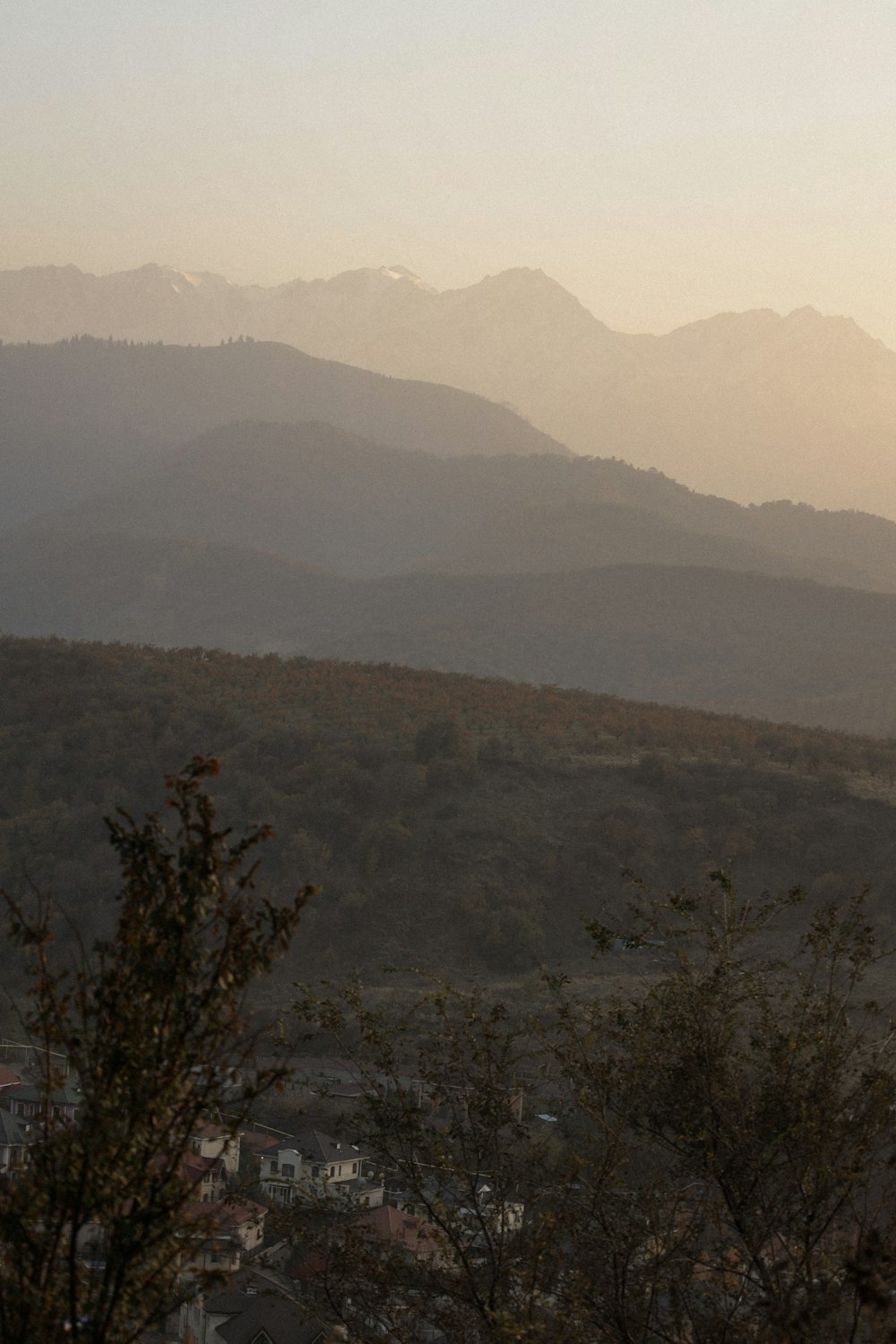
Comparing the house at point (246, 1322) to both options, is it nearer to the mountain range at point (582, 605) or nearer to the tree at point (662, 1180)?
the tree at point (662, 1180)

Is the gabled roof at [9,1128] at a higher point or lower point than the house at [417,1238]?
lower

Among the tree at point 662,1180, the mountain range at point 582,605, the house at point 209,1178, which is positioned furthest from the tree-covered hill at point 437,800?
the mountain range at point 582,605

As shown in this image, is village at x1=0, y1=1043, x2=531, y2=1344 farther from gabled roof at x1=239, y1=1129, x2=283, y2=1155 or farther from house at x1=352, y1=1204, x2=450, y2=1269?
gabled roof at x1=239, y1=1129, x2=283, y2=1155

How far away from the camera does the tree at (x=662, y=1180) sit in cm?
694

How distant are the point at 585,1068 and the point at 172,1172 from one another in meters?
3.50

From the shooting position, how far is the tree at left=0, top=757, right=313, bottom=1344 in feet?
15.2

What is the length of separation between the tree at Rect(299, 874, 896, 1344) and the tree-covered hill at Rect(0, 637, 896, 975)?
24.3 m

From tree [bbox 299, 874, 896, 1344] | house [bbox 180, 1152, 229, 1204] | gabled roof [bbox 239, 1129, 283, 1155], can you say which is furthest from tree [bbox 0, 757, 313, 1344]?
gabled roof [bbox 239, 1129, 283, 1155]

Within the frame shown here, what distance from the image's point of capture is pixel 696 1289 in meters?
7.48

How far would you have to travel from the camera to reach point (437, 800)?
3862 centimetres

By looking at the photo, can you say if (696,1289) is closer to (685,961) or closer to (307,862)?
(685,961)

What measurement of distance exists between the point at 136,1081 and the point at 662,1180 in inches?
168

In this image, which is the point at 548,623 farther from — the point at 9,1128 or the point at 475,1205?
the point at 475,1205

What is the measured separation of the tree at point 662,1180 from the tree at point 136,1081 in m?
2.24
